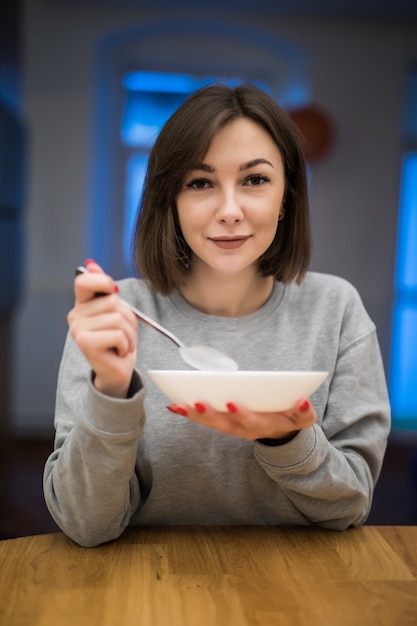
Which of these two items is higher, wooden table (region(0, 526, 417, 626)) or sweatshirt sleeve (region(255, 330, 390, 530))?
sweatshirt sleeve (region(255, 330, 390, 530))

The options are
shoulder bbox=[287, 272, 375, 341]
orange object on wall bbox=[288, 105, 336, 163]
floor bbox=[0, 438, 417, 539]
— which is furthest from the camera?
orange object on wall bbox=[288, 105, 336, 163]

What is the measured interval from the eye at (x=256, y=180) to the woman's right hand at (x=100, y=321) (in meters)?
0.40

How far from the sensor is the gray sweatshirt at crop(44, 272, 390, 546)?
106 cm

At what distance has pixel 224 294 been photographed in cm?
135

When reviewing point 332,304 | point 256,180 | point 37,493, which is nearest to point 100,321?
point 256,180

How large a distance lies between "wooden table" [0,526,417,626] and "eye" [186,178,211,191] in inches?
21.0

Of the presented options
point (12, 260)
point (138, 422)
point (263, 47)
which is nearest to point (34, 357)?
point (12, 260)

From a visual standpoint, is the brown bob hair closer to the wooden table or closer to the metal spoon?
the metal spoon

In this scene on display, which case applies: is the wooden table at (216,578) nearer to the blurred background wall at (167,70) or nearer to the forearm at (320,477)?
the forearm at (320,477)

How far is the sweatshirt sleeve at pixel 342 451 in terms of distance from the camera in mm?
1070

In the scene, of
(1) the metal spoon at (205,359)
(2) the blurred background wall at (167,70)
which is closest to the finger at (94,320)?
(1) the metal spoon at (205,359)

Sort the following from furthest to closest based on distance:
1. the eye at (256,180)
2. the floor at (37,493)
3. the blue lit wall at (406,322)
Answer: the blue lit wall at (406,322), the floor at (37,493), the eye at (256,180)

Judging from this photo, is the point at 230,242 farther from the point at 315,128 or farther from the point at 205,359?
the point at 315,128

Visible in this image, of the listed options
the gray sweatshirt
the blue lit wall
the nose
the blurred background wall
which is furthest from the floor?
the nose
